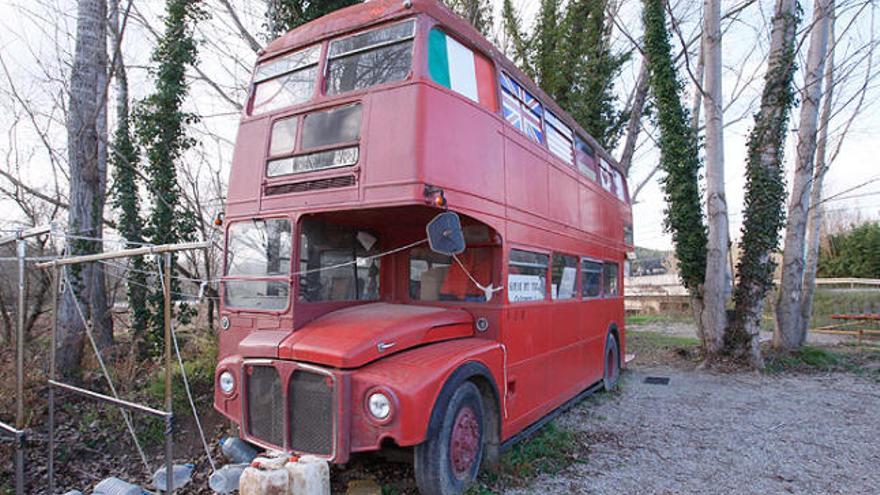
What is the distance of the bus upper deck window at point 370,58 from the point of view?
4.46 m

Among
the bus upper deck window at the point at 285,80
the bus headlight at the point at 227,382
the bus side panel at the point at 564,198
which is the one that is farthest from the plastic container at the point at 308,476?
the bus side panel at the point at 564,198

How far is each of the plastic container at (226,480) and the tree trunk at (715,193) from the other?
10.2 meters

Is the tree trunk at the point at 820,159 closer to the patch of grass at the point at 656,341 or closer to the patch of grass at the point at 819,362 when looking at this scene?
the patch of grass at the point at 819,362

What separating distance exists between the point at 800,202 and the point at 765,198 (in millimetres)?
1928

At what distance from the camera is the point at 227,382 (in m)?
4.48

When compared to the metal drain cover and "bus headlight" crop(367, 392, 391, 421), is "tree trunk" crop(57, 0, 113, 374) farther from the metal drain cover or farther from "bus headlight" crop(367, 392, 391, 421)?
the metal drain cover

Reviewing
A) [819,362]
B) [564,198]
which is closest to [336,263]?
[564,198]

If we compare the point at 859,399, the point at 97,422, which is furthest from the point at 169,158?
the point at 859,399

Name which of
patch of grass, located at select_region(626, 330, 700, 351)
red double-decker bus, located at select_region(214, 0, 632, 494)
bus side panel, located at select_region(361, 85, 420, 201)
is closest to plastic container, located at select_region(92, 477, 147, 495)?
red double-decker bus, located at select_region(214, 0, 632, 494)

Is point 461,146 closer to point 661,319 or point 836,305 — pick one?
point 661,319

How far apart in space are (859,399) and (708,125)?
5813mm

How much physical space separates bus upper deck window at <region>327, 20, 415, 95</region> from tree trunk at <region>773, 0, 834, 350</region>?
11387 mm

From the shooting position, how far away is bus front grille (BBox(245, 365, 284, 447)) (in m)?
4.12

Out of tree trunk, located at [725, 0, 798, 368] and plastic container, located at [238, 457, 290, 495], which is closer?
plastic container, located at [238, 457, 290, 495]
